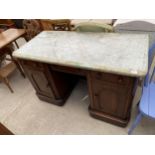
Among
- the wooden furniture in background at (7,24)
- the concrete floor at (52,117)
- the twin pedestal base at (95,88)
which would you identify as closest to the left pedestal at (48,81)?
the twin pedestal base at (95,88)

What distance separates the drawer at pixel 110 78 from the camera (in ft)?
3.38

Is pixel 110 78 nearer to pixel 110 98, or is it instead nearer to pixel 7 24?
pixel 110 98

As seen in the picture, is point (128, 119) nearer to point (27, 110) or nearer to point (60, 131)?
point (60, 131)

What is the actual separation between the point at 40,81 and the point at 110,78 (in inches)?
33.8

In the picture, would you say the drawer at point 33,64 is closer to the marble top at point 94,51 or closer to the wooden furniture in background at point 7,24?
the marble top at point 94,51

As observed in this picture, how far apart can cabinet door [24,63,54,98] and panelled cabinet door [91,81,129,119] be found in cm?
57

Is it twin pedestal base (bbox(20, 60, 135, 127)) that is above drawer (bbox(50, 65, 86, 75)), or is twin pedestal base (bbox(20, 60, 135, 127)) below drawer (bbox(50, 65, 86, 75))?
below

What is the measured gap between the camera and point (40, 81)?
158cm

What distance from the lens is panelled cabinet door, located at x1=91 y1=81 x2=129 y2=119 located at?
3.77 ft

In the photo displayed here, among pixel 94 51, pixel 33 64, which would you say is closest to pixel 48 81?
pixel 33 64

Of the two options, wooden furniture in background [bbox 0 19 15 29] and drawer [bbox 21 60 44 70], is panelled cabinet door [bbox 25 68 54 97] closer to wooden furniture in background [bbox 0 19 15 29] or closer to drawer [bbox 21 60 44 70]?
drawer [bbox 21 60 44 70]

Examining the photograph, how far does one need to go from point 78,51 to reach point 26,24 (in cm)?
151

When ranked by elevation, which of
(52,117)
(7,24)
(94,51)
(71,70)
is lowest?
(52,117)

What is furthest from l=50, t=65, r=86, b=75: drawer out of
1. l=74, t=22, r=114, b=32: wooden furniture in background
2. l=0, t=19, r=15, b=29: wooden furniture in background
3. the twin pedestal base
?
l=0, t=19, r=15, b=29: wooden furniture in background
